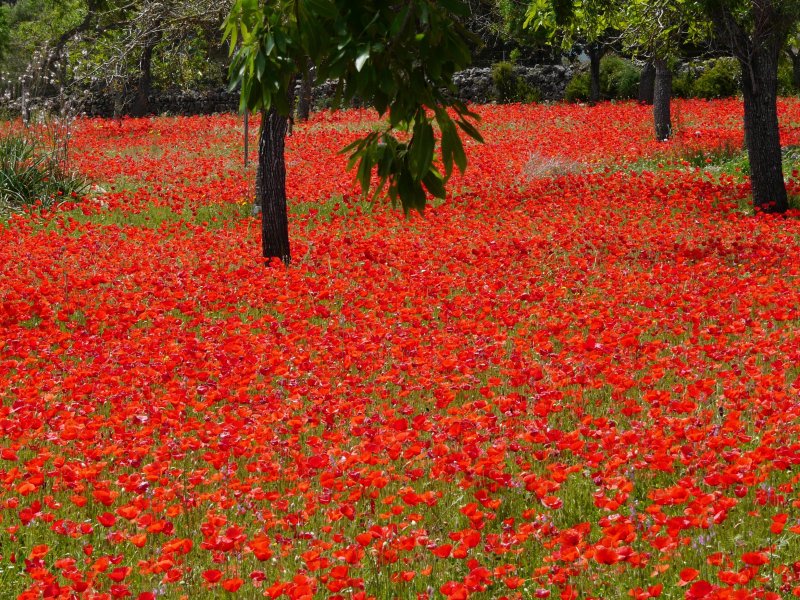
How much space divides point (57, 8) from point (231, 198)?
24044 mm

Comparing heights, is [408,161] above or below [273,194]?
above

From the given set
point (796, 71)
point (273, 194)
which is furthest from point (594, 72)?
point (273, 194)

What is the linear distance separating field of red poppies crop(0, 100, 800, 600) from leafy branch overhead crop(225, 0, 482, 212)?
1380 mm

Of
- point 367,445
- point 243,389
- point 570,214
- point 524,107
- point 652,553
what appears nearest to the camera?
point 652,553

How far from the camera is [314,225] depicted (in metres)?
13.0

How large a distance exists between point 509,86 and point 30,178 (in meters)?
20.7

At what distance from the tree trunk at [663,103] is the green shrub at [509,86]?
11.4m

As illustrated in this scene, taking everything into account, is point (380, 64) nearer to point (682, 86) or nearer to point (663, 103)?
point (663, 103)

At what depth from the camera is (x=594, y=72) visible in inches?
1170

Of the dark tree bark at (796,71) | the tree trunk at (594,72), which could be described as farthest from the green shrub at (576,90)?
the dark tree bark at (796,71)

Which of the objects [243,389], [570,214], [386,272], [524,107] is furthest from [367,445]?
[524,107]

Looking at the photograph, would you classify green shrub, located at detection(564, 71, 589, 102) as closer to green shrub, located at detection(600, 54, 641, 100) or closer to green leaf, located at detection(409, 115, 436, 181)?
green shrub, located at detection(600, 54, 641, 100)

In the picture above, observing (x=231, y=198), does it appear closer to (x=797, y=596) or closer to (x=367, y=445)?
(x=367, y=445)

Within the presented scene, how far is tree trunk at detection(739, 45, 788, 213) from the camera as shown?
12461mm
